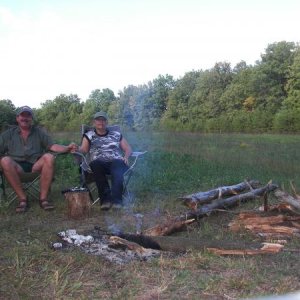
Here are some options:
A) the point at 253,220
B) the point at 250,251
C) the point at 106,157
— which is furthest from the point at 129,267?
the point at 106,157

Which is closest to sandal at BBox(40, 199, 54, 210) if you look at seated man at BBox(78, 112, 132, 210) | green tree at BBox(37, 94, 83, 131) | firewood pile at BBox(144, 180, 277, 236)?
seated man at BBox(78, 112, 132, 210)

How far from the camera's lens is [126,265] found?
2725 mm

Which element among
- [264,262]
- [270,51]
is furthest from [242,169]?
[270,51]

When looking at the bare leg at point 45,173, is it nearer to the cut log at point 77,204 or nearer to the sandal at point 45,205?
the sandal at point 45,205

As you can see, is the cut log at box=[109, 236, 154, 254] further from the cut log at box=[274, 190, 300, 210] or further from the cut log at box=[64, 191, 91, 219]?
the cut log at box=[274, 190, 300, 210]

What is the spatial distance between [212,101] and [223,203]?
35480mm

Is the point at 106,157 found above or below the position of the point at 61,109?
below

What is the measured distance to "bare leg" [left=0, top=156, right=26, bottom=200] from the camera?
437 cm

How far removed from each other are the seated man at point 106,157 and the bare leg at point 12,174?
74 cm

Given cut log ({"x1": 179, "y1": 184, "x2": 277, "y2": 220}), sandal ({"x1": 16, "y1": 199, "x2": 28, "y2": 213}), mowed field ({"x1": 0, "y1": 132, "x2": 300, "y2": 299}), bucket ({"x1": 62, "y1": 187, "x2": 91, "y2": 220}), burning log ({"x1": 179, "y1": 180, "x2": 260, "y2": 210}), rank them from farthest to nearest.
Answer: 1. burning log ({"x1": 179, "y1": 180, "x2": 260, "y2": 210})
2. sandal ({"x1": 16, "y1": 199, "x2": 28, "y2": 213})
3. bucket ({"x1": 62, "y1": 187, "x2": 91, "y2": 220})
4. cut log ({"x1": 179, "y1": 184, "x2": 277, "y2": 220})
5. mowed field ({"x1": 0, "y1": 132, "x2": 300, "y2": 299})

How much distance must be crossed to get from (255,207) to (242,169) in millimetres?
3331

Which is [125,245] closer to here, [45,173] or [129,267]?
[129,267]

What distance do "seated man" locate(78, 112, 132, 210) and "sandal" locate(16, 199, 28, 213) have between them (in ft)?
2.39

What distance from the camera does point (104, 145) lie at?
5004mm
